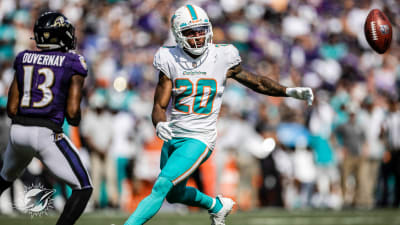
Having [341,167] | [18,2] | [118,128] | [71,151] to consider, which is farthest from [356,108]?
[71,151]

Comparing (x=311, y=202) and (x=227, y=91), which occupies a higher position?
(x=227, y=91)

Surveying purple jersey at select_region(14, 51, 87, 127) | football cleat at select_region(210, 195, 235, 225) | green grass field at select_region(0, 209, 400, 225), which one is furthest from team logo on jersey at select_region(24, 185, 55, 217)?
green grass field at select_region(0, 209, 400, 225)

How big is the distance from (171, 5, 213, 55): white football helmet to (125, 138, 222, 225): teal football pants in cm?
73

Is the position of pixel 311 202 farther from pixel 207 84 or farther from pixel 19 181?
pixel 207 84

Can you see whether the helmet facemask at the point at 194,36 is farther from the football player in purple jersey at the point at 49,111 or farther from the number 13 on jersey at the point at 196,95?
the football player in purple jersey at the point at 49,111

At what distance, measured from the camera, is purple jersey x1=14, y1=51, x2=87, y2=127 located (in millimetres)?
4980

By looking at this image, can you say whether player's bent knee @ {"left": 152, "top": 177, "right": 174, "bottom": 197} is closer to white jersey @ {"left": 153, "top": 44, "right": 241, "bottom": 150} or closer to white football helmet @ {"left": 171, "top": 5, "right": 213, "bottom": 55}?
white jersey @ {"left": 153, "top": 44, "right": 241, "bottom": 150}

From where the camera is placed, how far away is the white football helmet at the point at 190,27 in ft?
17.3

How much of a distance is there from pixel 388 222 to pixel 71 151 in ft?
16.6

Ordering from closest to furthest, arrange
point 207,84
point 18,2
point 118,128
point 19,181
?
point 207,84 < point 19,181 < point 118,128 < point 18,2

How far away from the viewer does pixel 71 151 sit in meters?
5.02

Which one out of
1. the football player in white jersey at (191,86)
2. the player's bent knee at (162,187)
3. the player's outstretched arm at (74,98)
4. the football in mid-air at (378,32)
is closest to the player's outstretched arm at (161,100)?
the football player in white jersey at (191,86)

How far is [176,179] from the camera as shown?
4988 millimetres

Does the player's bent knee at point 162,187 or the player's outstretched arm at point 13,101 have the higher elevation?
the player's outstretched arm at point 13,101
